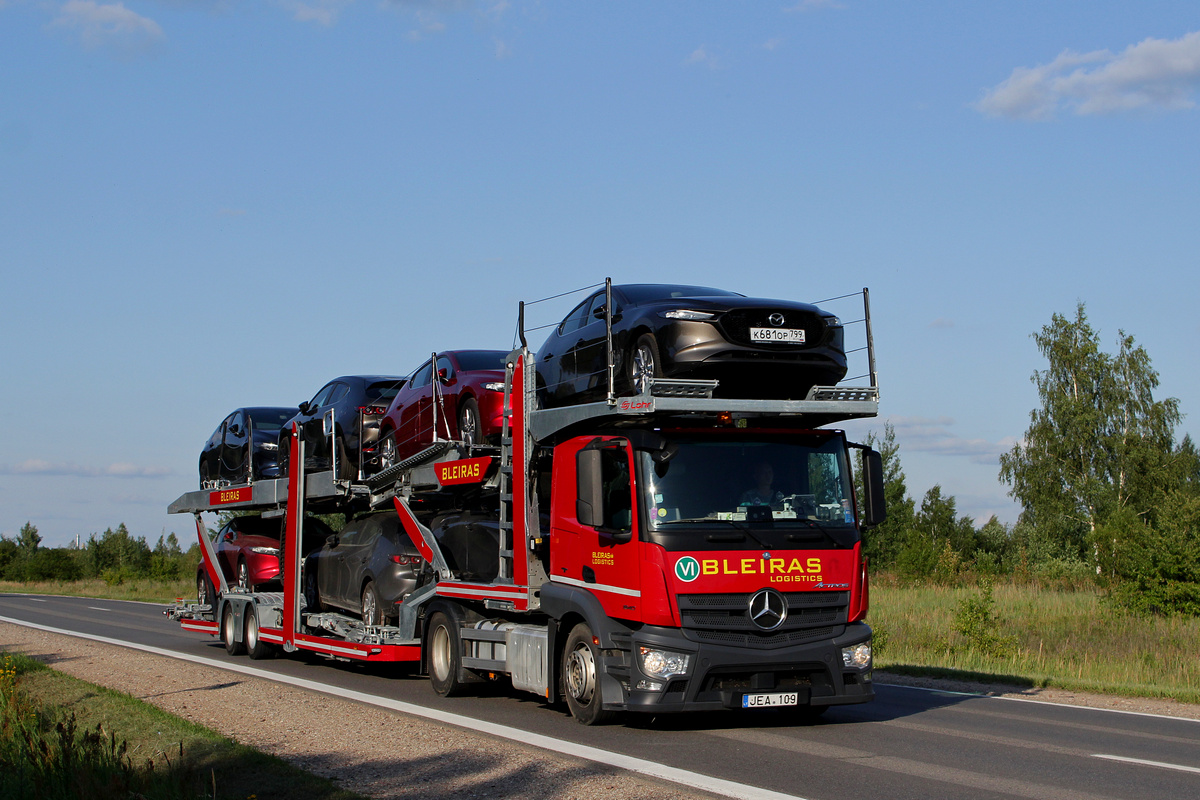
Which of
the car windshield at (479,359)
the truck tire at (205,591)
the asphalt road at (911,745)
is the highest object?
the car windshield at (479,359)

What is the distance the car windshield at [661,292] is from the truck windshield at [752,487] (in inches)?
63.2

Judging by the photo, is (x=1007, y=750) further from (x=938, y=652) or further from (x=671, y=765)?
(x=938, y=652)

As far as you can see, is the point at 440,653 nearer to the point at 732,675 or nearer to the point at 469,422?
the point at 469,422

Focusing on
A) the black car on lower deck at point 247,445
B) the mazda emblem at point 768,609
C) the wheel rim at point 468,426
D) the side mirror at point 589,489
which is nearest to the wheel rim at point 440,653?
the wheel rim at point 468,426

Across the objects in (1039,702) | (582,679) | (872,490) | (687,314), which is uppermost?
(687,314)

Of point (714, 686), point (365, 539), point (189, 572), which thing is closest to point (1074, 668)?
point (714, 686)

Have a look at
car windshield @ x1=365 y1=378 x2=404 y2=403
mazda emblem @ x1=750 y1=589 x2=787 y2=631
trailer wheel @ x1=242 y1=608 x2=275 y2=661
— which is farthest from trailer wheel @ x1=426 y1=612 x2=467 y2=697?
trailer wheel @ x1=242 y1=608 x2=275 y2=661

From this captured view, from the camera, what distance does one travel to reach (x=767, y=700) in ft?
29.8

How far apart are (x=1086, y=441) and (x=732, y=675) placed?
147ft

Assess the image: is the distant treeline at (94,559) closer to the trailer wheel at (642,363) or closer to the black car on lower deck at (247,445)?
the black car on lower deck at (247,445)

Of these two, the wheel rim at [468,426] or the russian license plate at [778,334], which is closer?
the russian license plate at [778,334]

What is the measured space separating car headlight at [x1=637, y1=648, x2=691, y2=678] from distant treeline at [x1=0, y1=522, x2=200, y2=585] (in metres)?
48.4

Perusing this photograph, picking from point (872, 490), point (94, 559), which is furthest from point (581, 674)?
point (94, 559)

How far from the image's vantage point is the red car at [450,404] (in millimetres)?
12445
